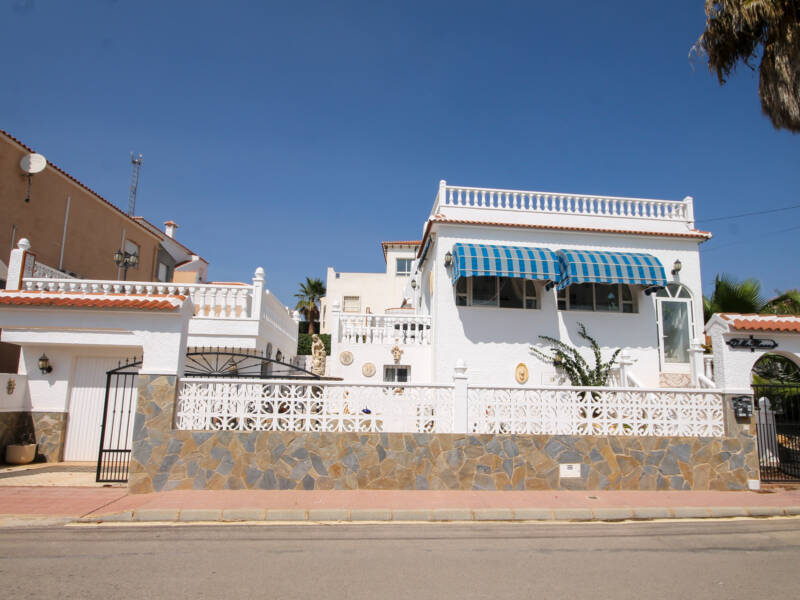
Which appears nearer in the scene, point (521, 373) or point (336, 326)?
point (521, 373)

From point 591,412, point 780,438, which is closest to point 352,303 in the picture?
point 780,438

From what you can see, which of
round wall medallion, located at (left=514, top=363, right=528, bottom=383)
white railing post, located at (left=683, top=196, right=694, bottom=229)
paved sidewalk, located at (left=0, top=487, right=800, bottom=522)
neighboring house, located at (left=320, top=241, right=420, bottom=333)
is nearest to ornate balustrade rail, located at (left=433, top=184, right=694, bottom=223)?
white railing post, located at (left=683, top=196, right=694, bottom=229)

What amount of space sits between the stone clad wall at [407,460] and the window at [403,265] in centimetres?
2815

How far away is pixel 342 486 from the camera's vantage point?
9.56 meters

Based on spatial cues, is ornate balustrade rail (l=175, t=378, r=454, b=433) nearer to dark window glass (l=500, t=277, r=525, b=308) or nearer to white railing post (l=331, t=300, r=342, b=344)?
white railing post (l=331, t=300, r=342, b=344)

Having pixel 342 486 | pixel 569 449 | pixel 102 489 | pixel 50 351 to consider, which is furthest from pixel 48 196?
pixel 569 449

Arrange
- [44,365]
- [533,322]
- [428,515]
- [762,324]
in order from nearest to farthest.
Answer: [428,515] → [762,324] → [44,365] → [533,322]

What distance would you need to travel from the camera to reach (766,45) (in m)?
10.4

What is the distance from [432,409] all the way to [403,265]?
28204mm

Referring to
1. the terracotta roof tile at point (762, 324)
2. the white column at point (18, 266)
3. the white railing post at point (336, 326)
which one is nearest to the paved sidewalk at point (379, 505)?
the terracotta roof tile at point (762, 324)

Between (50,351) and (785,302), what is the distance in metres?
19.7

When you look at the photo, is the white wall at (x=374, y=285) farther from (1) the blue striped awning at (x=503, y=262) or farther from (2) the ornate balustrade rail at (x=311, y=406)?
(2) the ornate balustrade rail at (x=311, y=406)

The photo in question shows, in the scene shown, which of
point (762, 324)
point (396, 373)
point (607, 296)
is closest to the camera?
point (762, 324)

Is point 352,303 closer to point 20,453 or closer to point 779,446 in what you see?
point 20,453
